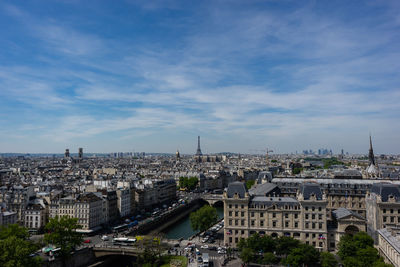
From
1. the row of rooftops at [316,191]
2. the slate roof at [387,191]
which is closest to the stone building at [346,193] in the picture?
the row of rooftops at [316,191]

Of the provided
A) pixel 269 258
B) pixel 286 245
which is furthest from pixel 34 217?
pixel 286 245

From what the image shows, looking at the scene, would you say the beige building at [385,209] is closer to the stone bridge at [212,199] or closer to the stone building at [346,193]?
the stone building at [346,193]

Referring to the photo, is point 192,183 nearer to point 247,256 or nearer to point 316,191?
point 316,191

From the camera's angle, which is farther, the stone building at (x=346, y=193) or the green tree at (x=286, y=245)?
the stone building at (x=346, y=193)

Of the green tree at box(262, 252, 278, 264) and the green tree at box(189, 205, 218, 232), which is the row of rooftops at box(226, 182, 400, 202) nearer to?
the green tree at box(189, 205, 218, 232)

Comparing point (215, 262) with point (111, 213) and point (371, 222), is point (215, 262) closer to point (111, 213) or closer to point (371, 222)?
point (371, 222)

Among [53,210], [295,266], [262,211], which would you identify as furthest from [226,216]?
[53,210]

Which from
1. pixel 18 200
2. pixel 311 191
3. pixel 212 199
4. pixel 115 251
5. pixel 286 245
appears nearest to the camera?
pixel 286 245

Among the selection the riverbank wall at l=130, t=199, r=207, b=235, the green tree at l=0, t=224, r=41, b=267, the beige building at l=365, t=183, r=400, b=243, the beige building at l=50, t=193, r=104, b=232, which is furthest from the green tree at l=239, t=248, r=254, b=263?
the beige building at l=50, t=193, r=104, b=232
